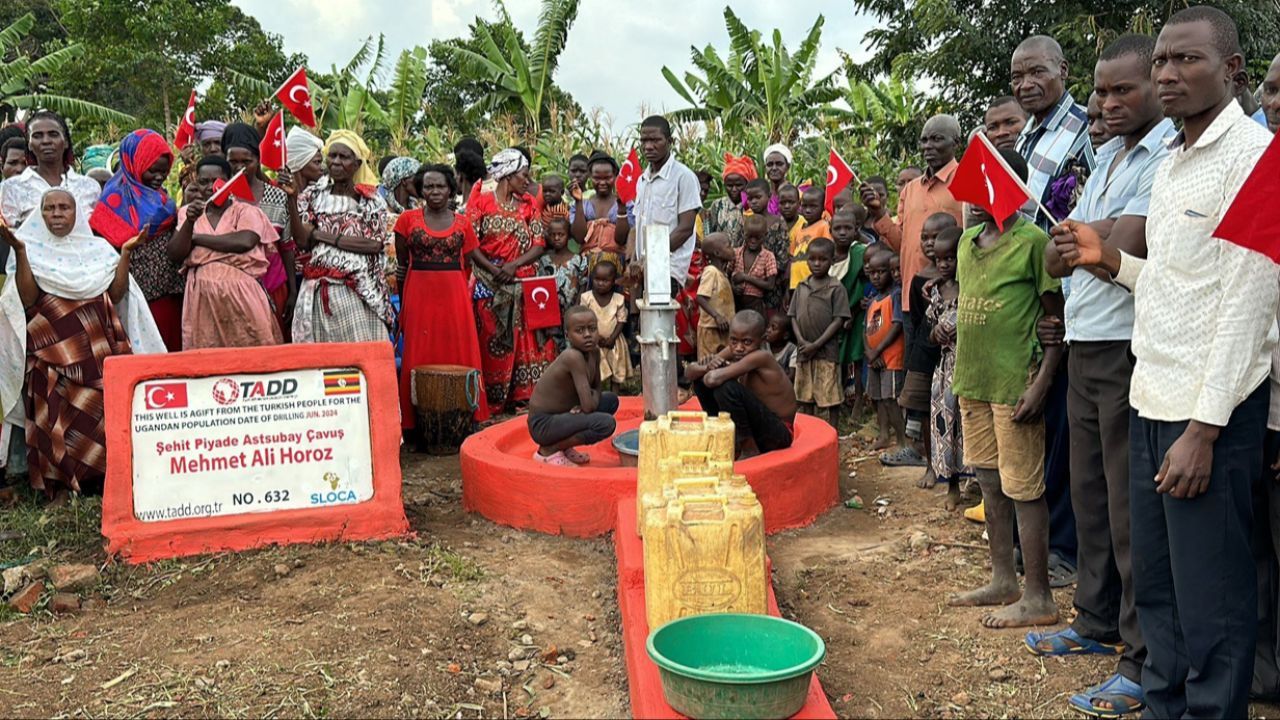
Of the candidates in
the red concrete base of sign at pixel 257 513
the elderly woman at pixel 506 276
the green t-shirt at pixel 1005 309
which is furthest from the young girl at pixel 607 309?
the green t-shirt at pixel 1005 309

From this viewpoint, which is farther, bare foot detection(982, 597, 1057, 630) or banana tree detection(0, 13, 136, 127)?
banana tree detection(0, 13, 136, 127)

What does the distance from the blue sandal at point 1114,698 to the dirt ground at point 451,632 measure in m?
0.08

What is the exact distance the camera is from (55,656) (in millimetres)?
3676

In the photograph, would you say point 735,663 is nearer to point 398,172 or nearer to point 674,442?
point 674,442

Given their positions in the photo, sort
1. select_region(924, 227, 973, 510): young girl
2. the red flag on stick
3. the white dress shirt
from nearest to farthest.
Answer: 1. the red flag on stick
2. the white dress shirt
3. select_region(924, 227, 973, 510): young girl

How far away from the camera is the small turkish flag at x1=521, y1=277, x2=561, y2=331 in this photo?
7.57 meters

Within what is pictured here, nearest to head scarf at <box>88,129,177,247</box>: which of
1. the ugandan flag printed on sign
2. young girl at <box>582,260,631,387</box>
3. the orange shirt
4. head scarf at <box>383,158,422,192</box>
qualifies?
the ugandan flag printed on sign

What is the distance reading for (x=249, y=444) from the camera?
4844 mm

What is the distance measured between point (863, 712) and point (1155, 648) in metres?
0.91

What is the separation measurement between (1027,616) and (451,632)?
2211 mm

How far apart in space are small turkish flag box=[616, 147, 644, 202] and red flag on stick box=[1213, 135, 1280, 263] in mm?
6402

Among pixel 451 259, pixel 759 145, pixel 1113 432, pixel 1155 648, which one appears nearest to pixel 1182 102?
pixel 1113 432

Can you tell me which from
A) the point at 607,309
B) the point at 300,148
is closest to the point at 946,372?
the point at 607,309

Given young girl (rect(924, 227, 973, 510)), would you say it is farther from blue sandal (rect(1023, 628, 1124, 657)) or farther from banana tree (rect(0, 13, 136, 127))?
banana tree (rect(0, 13, 136, 127))
